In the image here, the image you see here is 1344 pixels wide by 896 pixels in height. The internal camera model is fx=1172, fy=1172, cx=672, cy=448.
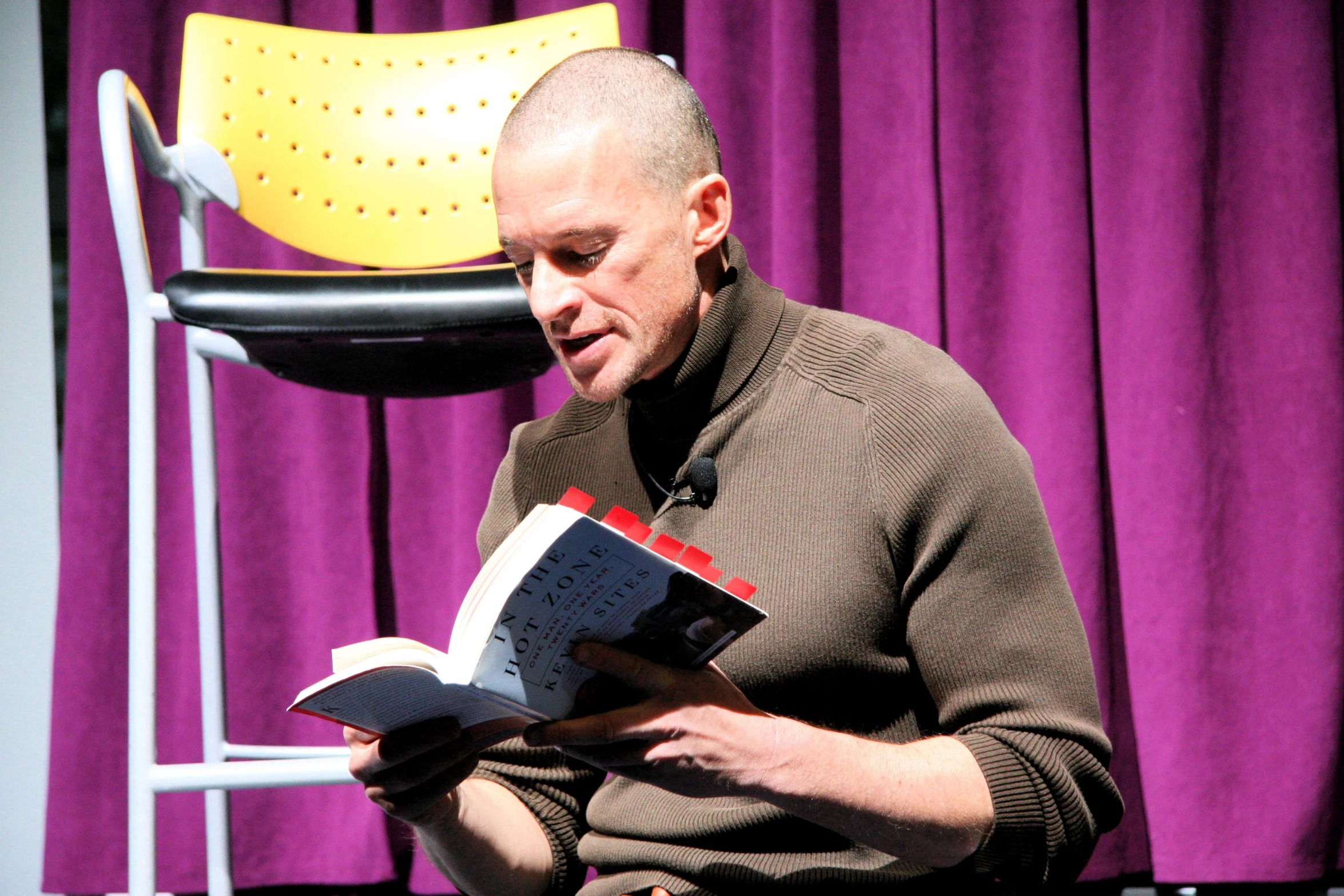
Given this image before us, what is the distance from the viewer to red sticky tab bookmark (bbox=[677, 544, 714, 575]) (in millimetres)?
563

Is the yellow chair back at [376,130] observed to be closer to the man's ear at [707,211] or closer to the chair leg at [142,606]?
the chair leg at [142,606]

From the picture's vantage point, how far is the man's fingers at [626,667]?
555 millimetres

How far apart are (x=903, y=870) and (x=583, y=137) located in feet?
1.64

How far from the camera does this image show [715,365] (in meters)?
0.81

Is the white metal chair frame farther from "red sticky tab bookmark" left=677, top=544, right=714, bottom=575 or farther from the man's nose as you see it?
"red sticky tab bookmark" left=677, top=544, right=714, bottom=575

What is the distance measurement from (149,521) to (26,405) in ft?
2.95

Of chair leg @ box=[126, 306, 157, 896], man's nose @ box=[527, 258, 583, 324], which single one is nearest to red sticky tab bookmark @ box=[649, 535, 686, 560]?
man's nose @ box=[527, 258, 583, 324]

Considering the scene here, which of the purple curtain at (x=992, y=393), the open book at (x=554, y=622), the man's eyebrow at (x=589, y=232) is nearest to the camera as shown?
the open book at (x=554, y=622)

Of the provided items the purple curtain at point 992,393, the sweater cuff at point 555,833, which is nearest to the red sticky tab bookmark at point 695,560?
the sweater cuff at point 555,833

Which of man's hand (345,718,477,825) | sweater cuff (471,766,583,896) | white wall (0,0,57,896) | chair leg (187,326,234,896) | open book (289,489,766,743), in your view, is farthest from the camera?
white wall (0,0,57,896)

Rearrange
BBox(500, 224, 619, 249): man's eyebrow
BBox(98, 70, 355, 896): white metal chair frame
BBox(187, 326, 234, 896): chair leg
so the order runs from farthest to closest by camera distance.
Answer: BBox(187, 326, 234, 896): chair leg, BBox(98, 70, 355, 896): white metal chair frame, BBox(500, 224, 619, 249): man's eyebrow

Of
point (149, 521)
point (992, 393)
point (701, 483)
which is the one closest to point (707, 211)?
point (701, 483)

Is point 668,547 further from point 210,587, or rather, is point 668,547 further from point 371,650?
point 210,587

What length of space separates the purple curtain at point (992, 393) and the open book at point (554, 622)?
1.09 metres
